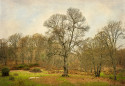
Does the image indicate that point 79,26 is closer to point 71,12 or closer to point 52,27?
point 71,12

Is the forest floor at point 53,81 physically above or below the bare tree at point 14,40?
below

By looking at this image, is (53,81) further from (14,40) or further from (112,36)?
(14,40)

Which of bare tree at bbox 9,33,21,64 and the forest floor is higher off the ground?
bare tree at bbox 9,33,21,64

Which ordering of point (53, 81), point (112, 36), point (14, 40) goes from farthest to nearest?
point (14, 40), point (112, 36), point (53, 81)

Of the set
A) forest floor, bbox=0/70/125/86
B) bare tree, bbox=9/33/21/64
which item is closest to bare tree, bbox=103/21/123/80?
forest floor, bbox=0/70/125/86

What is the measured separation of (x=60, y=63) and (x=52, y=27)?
35.8 metres

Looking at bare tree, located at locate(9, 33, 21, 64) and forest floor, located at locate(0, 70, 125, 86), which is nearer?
forest floor, located at locate(0, 70, 125, 86)

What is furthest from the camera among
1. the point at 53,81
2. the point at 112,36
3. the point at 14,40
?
the point at 14,40

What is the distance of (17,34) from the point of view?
5219 centimetres

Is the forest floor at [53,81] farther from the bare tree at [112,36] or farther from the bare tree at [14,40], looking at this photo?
the bare tree at [14,40]

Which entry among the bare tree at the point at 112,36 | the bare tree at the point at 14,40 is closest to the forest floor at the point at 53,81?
the bare tree at the point at 112,36

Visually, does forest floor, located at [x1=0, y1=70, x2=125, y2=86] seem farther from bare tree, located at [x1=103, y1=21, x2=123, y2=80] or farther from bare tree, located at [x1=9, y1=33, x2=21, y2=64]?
bare tree, located at [x1=9, y1=33, x2=21, y2=64]

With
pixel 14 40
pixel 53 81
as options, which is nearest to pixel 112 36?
pixel 53 81

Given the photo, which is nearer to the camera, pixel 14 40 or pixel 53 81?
pixel 53 81
